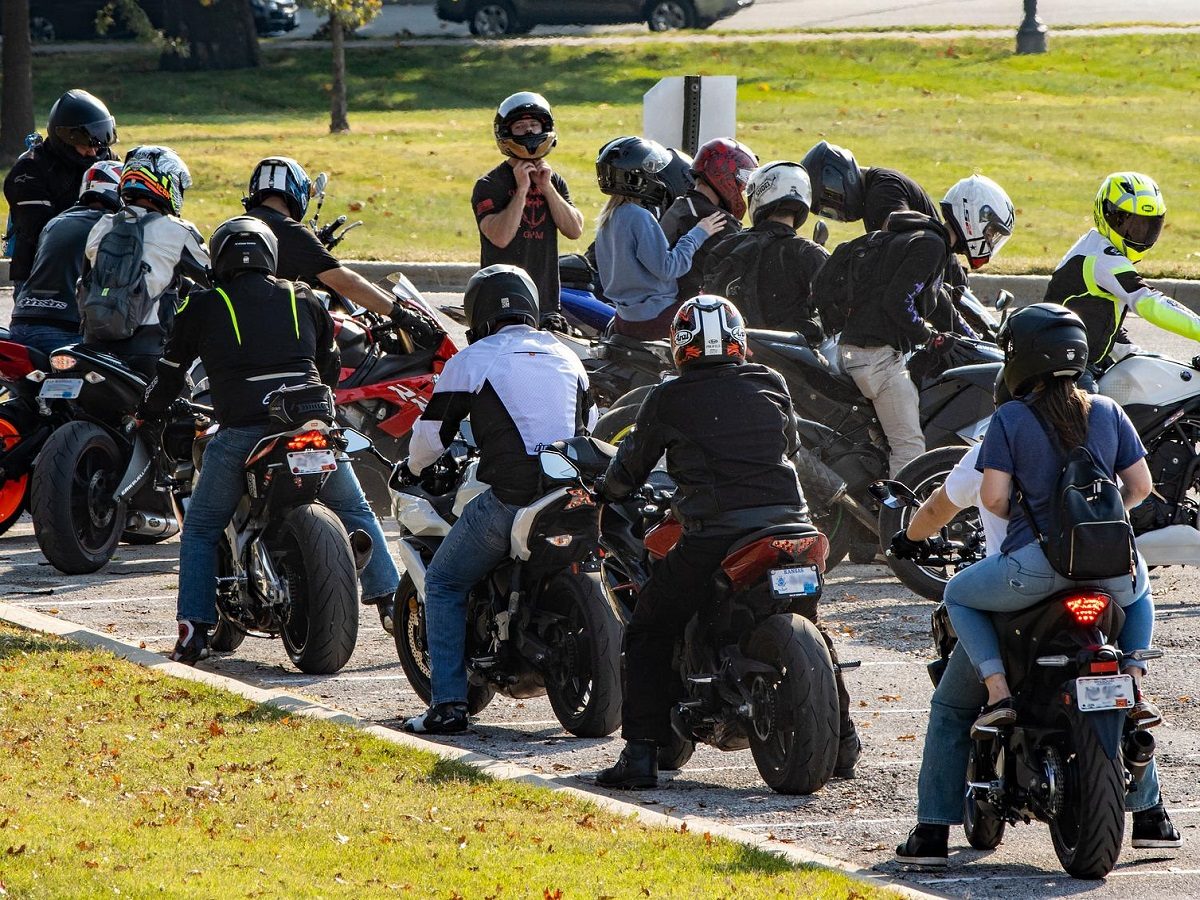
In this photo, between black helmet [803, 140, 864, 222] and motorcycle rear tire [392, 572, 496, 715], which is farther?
black helmet [803, 140, 864, 222]

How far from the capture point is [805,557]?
6.73 meters

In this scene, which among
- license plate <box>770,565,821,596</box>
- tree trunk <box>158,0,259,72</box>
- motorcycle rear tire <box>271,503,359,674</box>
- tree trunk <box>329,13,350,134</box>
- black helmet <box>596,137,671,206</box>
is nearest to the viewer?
license plate <box>770,565,821,596</box>

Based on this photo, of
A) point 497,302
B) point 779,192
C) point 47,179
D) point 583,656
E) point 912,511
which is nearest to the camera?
point 583,656

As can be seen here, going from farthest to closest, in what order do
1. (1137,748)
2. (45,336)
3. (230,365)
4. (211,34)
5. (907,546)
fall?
(211,34) → (45,336) → (230,365) → (907,546) → (1137,748)

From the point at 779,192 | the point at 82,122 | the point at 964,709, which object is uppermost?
the point at 82,122

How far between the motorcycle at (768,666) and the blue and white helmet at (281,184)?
3960 mm

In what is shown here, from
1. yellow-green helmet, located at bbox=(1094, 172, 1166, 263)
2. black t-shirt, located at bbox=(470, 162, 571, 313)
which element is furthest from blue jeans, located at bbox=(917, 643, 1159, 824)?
black t-shirt, located at bbox=(470, 162, 571, 313)

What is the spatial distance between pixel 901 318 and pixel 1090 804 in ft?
15.9

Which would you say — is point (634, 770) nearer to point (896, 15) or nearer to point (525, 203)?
point (525, 203)

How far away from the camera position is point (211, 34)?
111ft

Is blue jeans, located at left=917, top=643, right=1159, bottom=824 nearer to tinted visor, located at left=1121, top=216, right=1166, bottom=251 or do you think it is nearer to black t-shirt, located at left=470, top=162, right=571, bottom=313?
tinted visor, located at left=1121, top=216, right=1166, bottom=251

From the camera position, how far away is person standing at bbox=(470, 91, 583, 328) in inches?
452

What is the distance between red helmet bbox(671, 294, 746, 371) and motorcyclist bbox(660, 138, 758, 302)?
450 cm

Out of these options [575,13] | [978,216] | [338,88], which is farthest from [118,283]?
[575,13]
